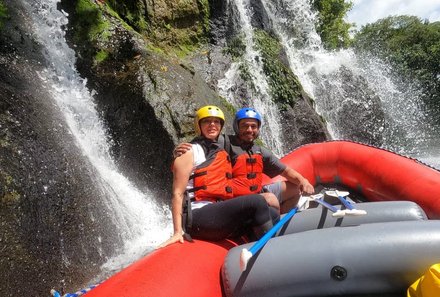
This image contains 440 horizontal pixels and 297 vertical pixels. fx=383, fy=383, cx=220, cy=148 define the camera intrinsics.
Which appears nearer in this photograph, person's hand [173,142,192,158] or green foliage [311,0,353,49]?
person's hand [173,142,192,158]

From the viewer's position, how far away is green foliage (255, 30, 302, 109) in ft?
32.7

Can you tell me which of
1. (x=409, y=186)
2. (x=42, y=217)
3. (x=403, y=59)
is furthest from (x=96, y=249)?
(x=403, y=59)

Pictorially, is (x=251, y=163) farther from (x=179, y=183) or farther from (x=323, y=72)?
(x=323, y=72)

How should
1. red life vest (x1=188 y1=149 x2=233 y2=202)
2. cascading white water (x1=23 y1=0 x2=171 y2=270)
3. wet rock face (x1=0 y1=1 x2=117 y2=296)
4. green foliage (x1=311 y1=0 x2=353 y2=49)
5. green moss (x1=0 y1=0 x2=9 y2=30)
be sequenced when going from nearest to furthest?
red life vest (x1=188 y1=149 x2=233 y2=202), wet rock face (x1=0 y1=1 x2=117 y2=296), cascading white water (x1=23 y1=0 x2=171 y2=270), green moss (x1=0 y1=0 x2=9 y2=30), green foliage (x1=311 y1=0 x2=353 y2=49)

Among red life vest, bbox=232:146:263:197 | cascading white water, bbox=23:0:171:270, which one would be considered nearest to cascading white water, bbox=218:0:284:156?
cascading white water, bbox=23:0:171:270

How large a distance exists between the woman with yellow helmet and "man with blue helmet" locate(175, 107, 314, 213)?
0.50 ft

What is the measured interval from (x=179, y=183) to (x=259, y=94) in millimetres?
7172

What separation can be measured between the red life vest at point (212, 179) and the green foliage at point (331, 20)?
21.3 meters

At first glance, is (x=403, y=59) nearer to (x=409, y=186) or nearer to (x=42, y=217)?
(x=409, y=186)

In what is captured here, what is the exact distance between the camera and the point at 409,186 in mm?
3930

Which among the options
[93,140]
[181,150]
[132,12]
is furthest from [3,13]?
[181,150]

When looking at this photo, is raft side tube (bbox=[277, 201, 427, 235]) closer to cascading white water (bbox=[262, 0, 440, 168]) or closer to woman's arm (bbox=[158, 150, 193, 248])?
woman's arm (bbox=[158, 150, 193, 248])

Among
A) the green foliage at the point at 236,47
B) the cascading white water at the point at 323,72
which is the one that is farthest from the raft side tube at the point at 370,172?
the cascading white water at the point at 323,72

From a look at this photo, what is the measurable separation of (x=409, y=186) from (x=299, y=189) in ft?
3.87
